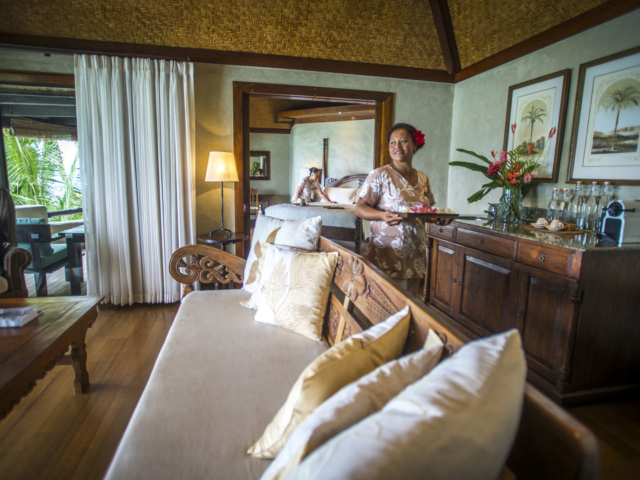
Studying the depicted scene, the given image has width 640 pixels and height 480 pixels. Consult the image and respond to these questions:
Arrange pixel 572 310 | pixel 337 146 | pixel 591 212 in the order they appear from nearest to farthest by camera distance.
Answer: pixel 572 310 → pixel 591 212 → pixel 337 146

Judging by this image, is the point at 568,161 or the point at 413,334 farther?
the point at 568,161

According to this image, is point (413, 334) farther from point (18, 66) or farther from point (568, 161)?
point (18, 66)

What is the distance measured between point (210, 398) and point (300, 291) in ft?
1.83

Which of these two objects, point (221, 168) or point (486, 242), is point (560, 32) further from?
point (221, 168)

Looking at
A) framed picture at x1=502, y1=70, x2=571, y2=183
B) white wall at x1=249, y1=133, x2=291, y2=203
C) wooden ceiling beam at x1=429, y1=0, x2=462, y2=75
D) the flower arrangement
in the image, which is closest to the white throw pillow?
the flower arrangement

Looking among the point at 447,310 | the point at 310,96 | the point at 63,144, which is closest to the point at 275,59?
the point at 310,96

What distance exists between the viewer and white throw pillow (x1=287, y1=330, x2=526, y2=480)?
43 centimetres

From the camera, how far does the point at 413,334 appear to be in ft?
3.05

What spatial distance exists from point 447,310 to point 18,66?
4262mm

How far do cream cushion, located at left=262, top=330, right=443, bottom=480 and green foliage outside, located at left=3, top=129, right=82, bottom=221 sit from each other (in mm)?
3746

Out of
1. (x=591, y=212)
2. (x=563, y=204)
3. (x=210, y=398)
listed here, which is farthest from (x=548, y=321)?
(x=210, y=398)

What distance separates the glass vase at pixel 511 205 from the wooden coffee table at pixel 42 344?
2.85 m

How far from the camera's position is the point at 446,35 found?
356 centimetres

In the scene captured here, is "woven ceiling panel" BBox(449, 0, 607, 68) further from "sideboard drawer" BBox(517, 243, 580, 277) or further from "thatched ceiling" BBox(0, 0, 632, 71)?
"sideboard drawer" BBox(517, 243, 580, 277)
